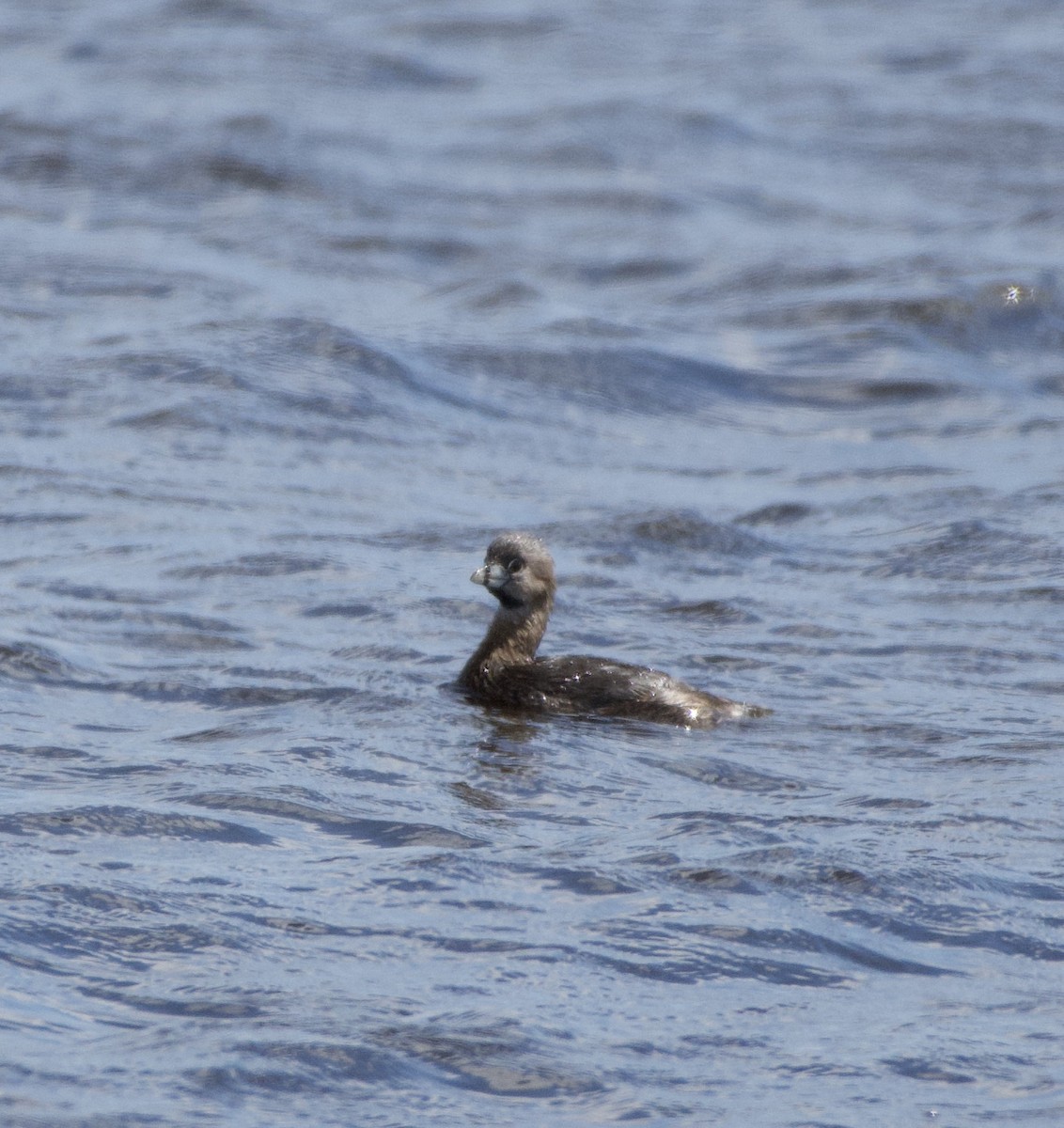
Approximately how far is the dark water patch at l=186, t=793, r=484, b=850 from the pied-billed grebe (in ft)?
5.64

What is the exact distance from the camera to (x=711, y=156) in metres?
21.1

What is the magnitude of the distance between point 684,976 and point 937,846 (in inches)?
56.8

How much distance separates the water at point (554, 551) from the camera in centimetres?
653

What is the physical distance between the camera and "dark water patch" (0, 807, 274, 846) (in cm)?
770

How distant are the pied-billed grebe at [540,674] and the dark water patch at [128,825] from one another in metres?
2.07

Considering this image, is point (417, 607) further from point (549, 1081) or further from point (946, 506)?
point (549, 1081)

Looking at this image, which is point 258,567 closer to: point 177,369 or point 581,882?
point 177,369

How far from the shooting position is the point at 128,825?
778 centimetres

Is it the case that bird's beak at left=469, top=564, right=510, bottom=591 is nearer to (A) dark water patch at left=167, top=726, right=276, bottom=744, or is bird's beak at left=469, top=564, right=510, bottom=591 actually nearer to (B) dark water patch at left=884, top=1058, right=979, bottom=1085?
(A) dark water patch at left=167, top=726, right=276, bottom=744

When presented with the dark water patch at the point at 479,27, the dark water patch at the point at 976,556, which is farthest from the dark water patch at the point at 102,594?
the dark water patch at the point at 479,27

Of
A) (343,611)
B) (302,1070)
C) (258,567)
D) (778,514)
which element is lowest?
(302,1070)

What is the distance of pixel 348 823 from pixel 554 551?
4249 millimetres

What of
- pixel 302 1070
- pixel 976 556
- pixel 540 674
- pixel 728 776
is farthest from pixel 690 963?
pixel 976 556

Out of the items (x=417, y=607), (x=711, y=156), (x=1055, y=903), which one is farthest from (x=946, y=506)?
(x=711, y=156)
